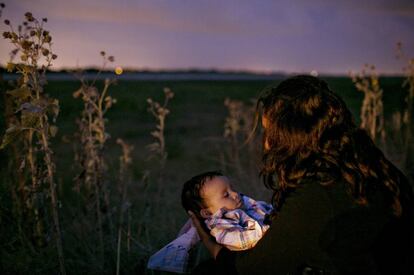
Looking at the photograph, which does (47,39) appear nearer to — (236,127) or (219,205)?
(219,205)

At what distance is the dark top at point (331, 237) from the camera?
5.71ft

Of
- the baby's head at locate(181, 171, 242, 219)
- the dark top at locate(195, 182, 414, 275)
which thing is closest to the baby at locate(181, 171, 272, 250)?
the baby's head at locate(181, 171, 242, 219)

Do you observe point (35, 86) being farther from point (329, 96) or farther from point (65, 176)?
point (65, 176)

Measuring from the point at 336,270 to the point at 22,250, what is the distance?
249 centimetres

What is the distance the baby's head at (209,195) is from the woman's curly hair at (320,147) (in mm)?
815

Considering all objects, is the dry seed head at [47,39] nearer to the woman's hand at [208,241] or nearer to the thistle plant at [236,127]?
the woman's hand at [208,241]

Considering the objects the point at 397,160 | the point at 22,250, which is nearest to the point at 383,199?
the point at 22,250

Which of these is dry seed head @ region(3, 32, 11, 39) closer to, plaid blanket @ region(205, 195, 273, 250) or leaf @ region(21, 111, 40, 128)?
leaf @ region(21, 111, 40, 128)

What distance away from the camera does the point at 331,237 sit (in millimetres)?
1761

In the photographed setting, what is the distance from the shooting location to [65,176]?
6711mm

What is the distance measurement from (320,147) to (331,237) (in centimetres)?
35

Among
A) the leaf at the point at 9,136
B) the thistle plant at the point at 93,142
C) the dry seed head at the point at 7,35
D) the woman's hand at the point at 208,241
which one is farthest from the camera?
the thistle plant at the point at 93,142

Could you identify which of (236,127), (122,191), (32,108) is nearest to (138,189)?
(236,127)

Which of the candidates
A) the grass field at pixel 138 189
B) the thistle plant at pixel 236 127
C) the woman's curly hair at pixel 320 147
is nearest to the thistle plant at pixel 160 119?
the grass field at pixel 138 189
